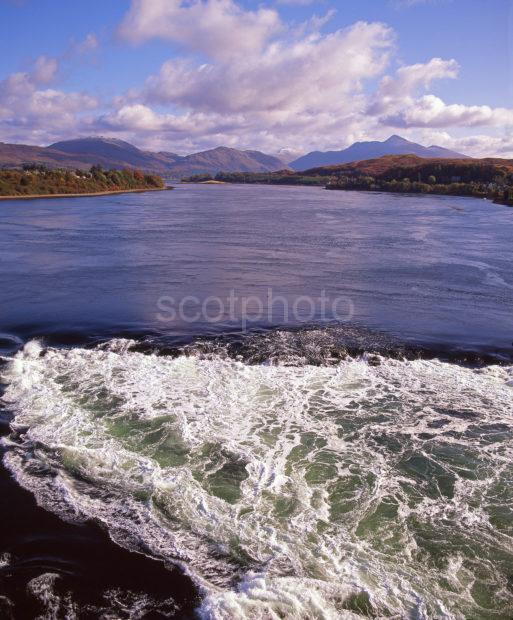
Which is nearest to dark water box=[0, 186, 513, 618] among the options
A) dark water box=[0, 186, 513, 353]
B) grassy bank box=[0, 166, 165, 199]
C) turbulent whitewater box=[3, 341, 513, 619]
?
dark water box=[0, 186, 513, 353]

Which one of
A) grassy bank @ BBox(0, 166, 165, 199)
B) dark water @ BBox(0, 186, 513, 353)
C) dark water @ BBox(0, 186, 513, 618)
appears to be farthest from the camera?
grassy bank @ BBox(0, 166, 165, 199)

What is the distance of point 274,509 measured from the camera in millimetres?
6941

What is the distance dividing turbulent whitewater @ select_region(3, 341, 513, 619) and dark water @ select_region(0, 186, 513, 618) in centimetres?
31

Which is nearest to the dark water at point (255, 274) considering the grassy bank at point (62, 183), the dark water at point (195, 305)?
the dark water at point (195, 305)

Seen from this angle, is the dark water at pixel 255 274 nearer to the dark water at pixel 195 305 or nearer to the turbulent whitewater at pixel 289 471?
the dark water at pixel 195 305

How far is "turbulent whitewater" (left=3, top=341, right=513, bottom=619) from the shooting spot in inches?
227

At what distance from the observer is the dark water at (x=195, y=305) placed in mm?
5754

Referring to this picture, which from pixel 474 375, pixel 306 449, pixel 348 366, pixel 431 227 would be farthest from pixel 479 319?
pixel 431 227

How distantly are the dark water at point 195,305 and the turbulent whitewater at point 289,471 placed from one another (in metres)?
0.31

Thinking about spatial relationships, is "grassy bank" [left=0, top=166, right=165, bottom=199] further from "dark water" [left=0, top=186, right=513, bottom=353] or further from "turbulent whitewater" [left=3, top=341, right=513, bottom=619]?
"turbulent whitewater" [left=3, top=341, right=513, bottom=619]

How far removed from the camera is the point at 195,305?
16.7 metres

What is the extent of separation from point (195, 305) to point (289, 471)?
962cm

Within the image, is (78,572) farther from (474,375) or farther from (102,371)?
(474,375)

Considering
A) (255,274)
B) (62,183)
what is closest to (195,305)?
(255,274)
